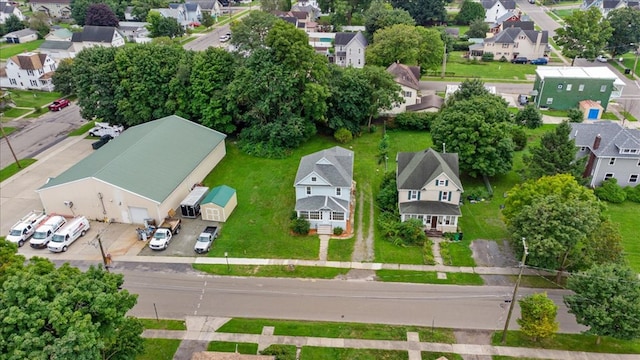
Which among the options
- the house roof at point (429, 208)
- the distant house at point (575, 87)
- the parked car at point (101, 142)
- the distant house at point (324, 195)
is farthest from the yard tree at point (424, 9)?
the house roof at point (429, 208)

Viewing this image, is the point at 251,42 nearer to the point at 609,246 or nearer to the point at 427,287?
the point at 427,287

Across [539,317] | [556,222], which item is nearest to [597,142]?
[556,222]

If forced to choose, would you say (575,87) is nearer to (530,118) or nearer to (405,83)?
(530,118)

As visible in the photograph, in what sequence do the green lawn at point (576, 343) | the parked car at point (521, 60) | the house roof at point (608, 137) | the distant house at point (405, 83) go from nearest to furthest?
the green lawn at point (576, 343) → the house roof at point (608, 137) → the distant house at point (405, 83) → the parked car at point (521, 60)

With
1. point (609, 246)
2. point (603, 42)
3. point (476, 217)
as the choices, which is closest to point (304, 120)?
point (476, 217)

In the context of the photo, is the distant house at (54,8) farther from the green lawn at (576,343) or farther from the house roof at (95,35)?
the green lawn at (576,343)

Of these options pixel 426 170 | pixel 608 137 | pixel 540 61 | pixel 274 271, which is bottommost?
pixel 274 271

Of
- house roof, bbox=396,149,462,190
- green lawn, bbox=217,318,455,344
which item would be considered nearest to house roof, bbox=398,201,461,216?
house roof, bbox=396,149,462,190
